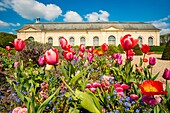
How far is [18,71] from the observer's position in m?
2.83

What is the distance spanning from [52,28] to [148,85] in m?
36.9

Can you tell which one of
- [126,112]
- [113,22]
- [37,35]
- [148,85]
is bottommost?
[126,112]

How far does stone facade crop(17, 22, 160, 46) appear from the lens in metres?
35.7

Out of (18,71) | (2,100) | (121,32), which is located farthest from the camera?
(121,32)

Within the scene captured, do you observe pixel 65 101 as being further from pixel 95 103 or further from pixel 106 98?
pixel 95 103

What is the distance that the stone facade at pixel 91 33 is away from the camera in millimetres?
35719

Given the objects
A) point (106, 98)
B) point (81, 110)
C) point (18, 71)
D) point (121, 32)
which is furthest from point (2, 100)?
point (121, 32)

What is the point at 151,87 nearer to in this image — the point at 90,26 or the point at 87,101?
the point at 87,101

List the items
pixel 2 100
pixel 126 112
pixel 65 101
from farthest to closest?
pixel 2 100, pixel 65 101, pixel 126 112

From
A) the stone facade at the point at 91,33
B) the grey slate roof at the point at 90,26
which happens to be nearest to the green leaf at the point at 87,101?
the stone facade at the point at 91,33

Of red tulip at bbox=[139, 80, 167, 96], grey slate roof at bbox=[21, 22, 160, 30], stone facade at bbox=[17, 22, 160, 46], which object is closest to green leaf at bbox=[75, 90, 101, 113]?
red tulip at bbox=[139, 80, 167, 96]

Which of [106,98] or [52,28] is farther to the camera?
[52,28]

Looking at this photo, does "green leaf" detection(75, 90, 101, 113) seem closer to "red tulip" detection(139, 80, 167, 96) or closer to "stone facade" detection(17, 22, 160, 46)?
"red tulip" detection(139, 80, 167, 96)

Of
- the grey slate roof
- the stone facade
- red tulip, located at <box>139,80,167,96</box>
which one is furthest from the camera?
the grey slate roof
